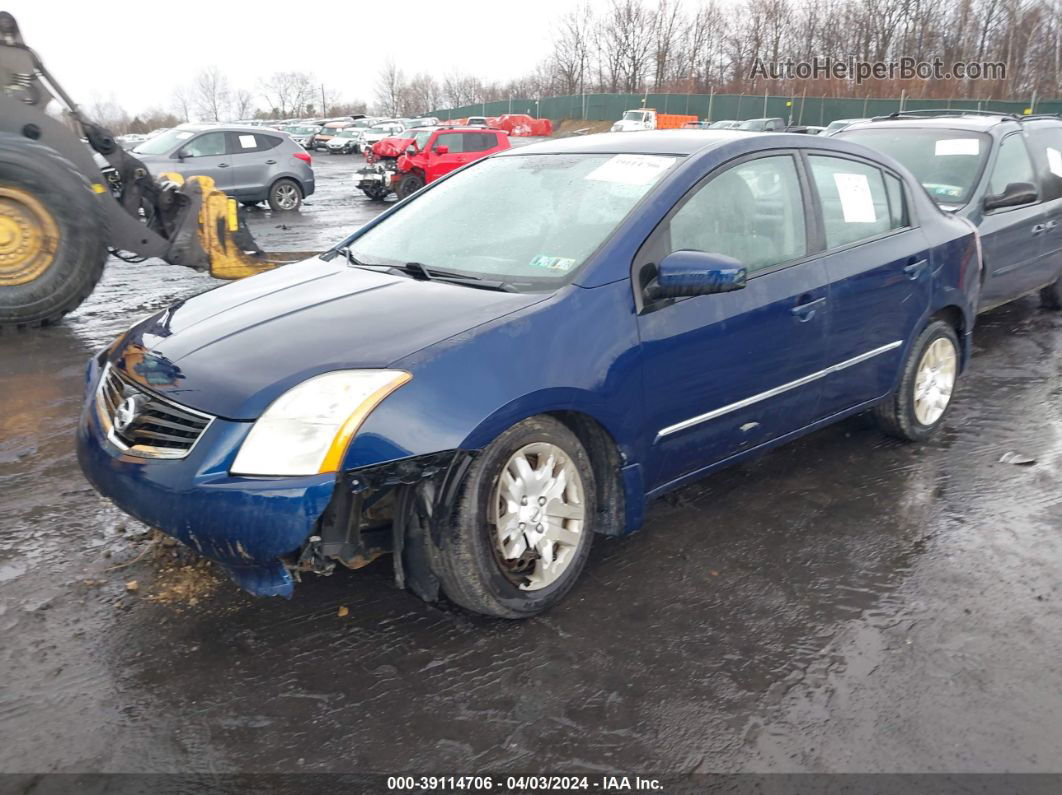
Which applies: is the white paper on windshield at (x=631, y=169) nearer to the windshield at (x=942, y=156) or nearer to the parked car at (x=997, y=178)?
the windshield at (x=942, y=156)

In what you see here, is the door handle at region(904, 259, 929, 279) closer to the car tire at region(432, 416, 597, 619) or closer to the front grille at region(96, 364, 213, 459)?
the car tire at region(432, 416, 597, 619)

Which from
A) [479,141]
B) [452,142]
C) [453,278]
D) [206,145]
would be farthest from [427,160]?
[453,278]

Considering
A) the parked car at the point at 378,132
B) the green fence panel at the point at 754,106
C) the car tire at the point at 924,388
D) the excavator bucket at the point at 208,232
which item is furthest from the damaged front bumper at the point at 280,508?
the green fence panel at the point at 754,106

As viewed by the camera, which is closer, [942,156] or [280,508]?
[280,508]

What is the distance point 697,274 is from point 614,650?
54.0 inches

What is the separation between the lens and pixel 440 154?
20.2 metres

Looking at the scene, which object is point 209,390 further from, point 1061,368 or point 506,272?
point 1061,368

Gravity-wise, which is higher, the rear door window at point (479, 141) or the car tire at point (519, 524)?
the rear door window at point (479, 141)

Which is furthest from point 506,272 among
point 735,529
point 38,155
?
point 38,155

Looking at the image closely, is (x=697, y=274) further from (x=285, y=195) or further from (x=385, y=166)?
(x=385, y=166)


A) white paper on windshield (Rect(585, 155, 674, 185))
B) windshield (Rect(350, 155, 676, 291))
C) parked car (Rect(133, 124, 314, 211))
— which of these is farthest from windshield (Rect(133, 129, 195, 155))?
white paper on windshield (Rect(585, 155, 674, 185))

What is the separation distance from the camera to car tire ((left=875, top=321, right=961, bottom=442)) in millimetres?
4832

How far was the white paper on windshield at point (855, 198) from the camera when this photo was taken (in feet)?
14.4

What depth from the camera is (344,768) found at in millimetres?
2473
